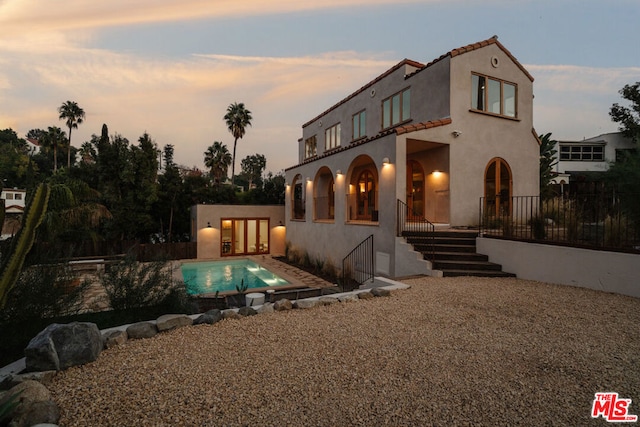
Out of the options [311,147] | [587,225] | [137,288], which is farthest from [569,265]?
[311,147]

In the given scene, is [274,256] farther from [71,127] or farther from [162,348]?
[71,127]

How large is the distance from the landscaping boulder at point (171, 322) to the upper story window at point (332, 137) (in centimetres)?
1495

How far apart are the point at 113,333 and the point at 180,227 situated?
17804 mm

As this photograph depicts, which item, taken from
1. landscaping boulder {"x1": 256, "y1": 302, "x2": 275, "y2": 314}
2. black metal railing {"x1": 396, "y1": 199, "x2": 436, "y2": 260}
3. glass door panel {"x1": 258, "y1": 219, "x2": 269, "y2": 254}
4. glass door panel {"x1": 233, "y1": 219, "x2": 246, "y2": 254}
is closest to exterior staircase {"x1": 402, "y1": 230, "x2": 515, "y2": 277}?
black metal railing {"x1": 396, "y1": 199, "x2": 436, "y2": 260}

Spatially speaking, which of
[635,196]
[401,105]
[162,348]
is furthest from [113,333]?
[401,105]

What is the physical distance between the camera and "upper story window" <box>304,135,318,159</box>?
20672 mm

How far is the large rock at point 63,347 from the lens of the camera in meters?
3.07

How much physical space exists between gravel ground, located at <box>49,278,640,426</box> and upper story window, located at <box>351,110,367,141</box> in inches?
480

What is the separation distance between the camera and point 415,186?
41.1 ft

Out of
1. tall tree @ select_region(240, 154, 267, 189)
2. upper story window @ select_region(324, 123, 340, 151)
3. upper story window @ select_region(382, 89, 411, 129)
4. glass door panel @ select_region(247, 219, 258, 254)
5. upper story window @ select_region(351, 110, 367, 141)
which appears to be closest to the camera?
upper story window @ select_region(382, 89, 411, 129)

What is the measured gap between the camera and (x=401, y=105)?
13.2m

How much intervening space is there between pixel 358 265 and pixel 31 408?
32.5 ft

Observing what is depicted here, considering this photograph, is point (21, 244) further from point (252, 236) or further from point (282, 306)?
point (252, 236)

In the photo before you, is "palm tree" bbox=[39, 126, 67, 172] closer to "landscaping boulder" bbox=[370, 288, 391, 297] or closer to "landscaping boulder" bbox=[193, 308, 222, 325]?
"landscaping boulder" bbox=[193, 308, 222, 325]
